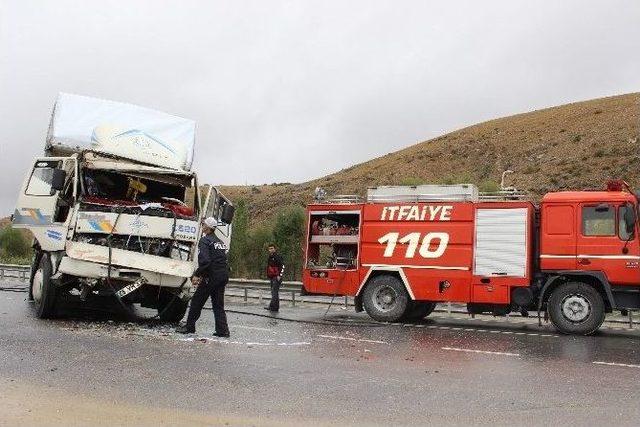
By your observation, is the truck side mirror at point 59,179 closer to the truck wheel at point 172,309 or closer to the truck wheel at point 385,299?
the truck wheel at point 172,309

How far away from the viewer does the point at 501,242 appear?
1376 cm

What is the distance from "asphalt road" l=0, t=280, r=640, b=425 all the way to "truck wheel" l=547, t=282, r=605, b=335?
0.82m

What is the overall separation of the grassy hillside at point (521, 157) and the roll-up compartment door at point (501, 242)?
3247cm

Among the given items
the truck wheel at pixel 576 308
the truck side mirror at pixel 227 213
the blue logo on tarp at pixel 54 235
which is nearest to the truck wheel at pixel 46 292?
the blue logo on tarp at pixel 54 235

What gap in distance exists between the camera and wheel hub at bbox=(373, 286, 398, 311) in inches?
581

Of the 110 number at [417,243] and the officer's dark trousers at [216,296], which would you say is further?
the 110 number at [417,243]

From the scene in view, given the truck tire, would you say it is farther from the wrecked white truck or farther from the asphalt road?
the wrecked white truck

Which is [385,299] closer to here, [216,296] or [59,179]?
[216,296]

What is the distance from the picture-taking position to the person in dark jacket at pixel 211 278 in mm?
10422

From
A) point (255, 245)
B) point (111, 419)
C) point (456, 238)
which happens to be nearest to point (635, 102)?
point (255, 245)

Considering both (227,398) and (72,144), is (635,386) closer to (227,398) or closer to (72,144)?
(227,398)

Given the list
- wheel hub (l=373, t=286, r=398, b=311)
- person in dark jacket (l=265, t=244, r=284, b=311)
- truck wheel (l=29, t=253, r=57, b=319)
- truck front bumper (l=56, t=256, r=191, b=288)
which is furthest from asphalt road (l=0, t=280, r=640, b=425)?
person in dark jacket (l=265, t=244, r=284, b=311)

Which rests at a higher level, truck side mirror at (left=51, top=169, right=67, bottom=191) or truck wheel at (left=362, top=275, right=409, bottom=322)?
truck side mirror at (left=51, top=169, right=67, bottom=191)

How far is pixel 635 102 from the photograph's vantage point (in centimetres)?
7081
